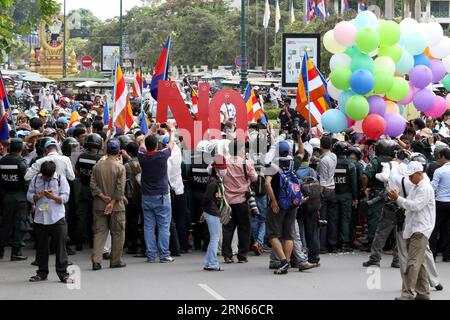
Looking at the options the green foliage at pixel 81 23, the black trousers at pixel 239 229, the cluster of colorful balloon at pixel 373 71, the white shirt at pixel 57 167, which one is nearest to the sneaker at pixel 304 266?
the black trousers at pixel 239 229

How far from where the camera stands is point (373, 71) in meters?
18.4

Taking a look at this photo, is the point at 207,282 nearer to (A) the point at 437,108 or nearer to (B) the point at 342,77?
(B) the point at 342,77

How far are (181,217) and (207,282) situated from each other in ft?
8.57

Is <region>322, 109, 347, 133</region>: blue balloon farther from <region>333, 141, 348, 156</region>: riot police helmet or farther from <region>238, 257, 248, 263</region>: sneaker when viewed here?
<region>238, 257, 248, 263</region>: sneaker

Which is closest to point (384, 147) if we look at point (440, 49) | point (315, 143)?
point (315, 143)

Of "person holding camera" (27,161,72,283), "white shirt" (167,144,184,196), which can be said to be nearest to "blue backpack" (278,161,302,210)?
"white shirt" (167,144,184,196)

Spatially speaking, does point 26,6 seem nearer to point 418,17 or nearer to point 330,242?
point 418,17

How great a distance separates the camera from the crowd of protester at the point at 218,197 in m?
13.0

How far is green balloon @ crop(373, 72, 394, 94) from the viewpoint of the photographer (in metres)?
18.3

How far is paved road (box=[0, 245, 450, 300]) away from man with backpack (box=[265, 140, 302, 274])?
1.23 feet

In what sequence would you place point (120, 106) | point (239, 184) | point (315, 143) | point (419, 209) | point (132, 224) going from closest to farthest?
1. point (419, 209)
2. point (239, 184)
3. point (132, 224)
4. point (315, 143)
5. point (120, 106)

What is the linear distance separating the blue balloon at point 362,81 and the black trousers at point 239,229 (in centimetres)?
447

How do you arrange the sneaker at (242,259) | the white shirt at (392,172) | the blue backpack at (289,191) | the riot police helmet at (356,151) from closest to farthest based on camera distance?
1. the white shirt at (392,172)
2. the blue backpack at (289,191)
3. the sneaker at (242,259)
4. the riot police helmet at (356,151)

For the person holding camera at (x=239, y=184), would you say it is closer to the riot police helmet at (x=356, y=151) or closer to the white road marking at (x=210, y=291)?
the white road marking at (x=210, y=291)
